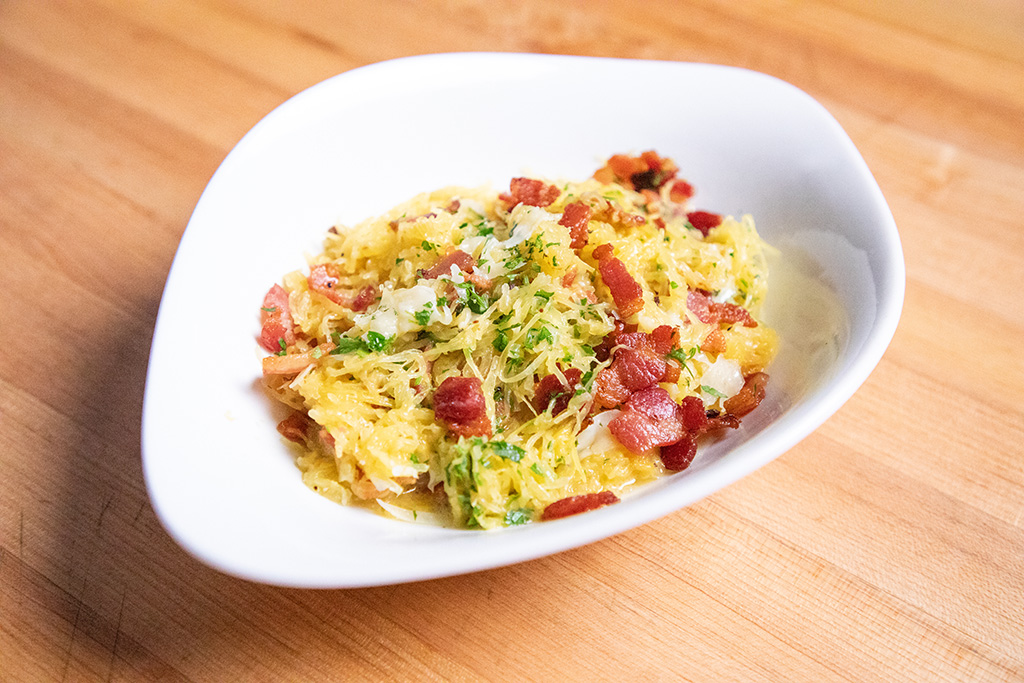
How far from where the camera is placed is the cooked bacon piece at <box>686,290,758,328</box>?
9.57 feet

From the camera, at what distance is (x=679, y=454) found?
8.34 feet

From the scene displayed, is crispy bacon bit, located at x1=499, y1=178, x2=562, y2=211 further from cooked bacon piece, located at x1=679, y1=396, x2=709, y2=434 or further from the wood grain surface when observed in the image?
the wood grain surface

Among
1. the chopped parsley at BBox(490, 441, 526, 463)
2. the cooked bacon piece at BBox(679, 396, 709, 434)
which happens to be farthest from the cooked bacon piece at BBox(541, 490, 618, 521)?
the cooked bacon piece at BBox(679, 396, 709, 434)

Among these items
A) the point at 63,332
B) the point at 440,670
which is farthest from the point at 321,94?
the point at 440,670

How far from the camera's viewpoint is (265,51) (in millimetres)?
4656

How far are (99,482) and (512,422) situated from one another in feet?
4.86

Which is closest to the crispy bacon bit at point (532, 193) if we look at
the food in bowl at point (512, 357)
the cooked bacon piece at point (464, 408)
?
the food in bowl at point (512, 357)

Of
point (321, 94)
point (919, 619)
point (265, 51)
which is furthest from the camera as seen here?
point (265, 51)

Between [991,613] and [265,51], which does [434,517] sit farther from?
[265,51]

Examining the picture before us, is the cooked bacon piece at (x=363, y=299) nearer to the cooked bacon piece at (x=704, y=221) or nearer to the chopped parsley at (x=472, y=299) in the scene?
the chopped parsley at (x=472, y=299)

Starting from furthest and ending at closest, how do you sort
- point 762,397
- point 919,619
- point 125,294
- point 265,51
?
1. point 265,51
2. point 125,294
3. point 762,397
4. point 919,619

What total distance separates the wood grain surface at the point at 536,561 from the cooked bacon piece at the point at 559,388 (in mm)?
504

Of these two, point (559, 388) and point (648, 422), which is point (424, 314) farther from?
point (648, 422)

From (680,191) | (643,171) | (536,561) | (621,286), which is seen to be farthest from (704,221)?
(536,561)
